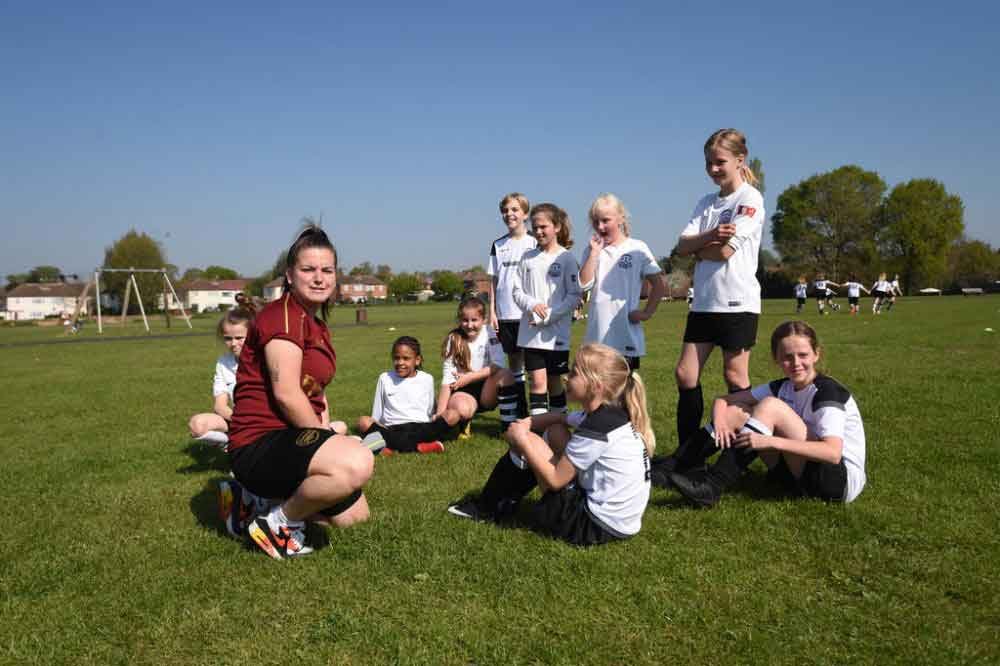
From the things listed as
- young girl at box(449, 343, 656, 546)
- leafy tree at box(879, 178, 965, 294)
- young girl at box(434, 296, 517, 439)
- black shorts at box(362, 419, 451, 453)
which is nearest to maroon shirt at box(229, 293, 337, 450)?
young girl at box(449, 343, 656, 546)

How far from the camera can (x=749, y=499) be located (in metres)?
4.54

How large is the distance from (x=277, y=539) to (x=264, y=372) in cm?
94

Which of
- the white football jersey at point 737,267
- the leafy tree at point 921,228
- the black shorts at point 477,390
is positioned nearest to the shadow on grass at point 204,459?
the black shorts at point 477,390

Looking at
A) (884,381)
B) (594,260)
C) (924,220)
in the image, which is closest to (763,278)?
(924,220)

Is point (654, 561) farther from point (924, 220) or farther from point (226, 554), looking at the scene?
point (924, 220)

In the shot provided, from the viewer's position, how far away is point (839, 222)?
6900 centimetres

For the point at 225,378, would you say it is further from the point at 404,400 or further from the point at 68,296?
the point at 68,296

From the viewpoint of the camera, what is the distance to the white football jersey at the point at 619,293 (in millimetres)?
5793

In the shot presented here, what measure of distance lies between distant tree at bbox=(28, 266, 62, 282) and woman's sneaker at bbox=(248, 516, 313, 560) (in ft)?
599

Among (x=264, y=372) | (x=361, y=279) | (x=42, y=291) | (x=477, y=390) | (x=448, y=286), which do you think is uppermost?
(x=361, y=279)

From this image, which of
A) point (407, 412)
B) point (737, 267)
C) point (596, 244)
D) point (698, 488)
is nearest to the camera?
point (698, 488)

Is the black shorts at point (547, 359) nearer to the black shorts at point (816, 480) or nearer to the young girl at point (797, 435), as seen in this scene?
the young girl at point (797, 435)

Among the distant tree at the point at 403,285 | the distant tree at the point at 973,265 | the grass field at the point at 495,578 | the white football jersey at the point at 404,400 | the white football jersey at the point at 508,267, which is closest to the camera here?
the grass field at the point at 495,578

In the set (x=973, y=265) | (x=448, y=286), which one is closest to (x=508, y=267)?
(x=973, y=265)
